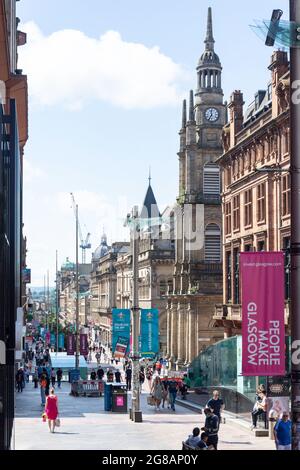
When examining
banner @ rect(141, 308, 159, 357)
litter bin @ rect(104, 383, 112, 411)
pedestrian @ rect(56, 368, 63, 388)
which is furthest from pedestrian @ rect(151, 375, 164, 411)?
pedestrian @ rect(56, 368, 63, 388)

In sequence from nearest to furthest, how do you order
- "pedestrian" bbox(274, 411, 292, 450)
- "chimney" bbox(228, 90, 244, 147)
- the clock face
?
"pedestrian" bbox(274, 411, 292, 450), "chimney" bbox(228, 90, 244, 147), the clock face

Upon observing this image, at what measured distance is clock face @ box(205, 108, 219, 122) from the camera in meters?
84.5

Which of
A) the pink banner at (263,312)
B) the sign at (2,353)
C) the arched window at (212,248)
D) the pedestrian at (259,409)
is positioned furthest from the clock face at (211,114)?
the sign at (2,353)

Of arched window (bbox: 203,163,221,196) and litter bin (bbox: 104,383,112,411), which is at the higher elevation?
arched window (bbox: 203,163,221,196)

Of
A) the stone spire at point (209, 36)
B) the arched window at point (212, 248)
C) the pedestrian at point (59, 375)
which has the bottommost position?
the pedestrian at point (59, 375)

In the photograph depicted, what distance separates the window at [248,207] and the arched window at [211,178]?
Answer: 36.6m

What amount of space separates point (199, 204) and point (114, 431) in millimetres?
55768

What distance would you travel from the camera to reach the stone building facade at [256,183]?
132 feet

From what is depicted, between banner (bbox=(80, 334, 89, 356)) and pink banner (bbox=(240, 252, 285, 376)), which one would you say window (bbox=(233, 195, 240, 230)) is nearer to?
banner (bbox=(80, 334, 89, 356))

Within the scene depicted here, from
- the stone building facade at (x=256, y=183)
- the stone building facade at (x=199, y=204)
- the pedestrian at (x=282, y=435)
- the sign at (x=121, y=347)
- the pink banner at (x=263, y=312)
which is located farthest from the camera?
the stone building facade at (x=199, y=204)

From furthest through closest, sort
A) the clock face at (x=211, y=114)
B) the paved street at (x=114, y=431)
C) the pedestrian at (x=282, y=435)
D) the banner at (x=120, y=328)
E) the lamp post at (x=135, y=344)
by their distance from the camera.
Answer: the clock face at (x=211, y=114) → the banner at (x=120, y=328) → the lamp post at (x=135, y=344) → the paved street at (x=114, y=431) → the pedestrian at (x=282, y=435)

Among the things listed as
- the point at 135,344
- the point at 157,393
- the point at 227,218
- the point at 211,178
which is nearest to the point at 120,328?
the point at 157,393

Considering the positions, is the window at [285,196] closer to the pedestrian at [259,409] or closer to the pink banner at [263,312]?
the pedestrian at [259,409]

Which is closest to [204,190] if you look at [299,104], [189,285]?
[189,285]
